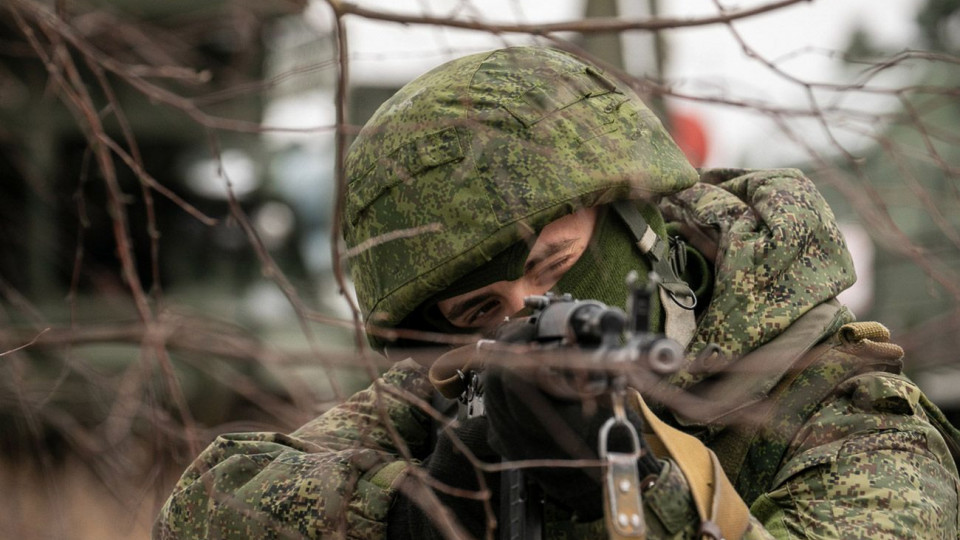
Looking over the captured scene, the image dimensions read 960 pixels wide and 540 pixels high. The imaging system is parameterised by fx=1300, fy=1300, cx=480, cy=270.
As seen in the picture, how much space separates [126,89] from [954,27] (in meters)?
6.76

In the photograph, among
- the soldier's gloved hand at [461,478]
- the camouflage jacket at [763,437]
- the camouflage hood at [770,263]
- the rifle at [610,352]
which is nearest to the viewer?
the rifle at [610,352]

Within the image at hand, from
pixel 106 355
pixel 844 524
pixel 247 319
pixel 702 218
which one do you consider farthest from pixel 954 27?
pixel 844 524

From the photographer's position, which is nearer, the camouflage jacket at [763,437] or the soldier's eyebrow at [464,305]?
the camouflage jacket at [763,437]

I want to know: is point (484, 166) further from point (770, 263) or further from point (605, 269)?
point (770, 263)

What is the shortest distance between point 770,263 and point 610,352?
945mm

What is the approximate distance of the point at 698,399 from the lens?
268 cm

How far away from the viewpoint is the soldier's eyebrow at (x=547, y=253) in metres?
2.85

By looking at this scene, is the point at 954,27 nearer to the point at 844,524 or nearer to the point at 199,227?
the point at 199,227

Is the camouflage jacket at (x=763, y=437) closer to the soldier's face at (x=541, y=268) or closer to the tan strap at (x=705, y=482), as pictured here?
the tan strap at (x=705, y=482)

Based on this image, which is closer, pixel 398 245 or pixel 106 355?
pixel 398 245

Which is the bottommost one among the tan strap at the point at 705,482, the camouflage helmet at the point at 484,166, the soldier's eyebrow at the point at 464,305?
the tan strap at the point at 705,482

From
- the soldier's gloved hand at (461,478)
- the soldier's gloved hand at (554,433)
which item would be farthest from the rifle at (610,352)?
the soldier's gloved hand at (461,478)

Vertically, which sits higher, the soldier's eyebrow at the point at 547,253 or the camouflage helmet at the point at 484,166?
the camouflage helmet at the point at 484,166

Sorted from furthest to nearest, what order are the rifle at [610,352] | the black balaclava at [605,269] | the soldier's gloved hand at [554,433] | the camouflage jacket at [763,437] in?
the black balaclava at [605,269] → the camouflage jacket at [763,437] → the soldier's gloved hand at [554,433] → the rifle at [610,352]
